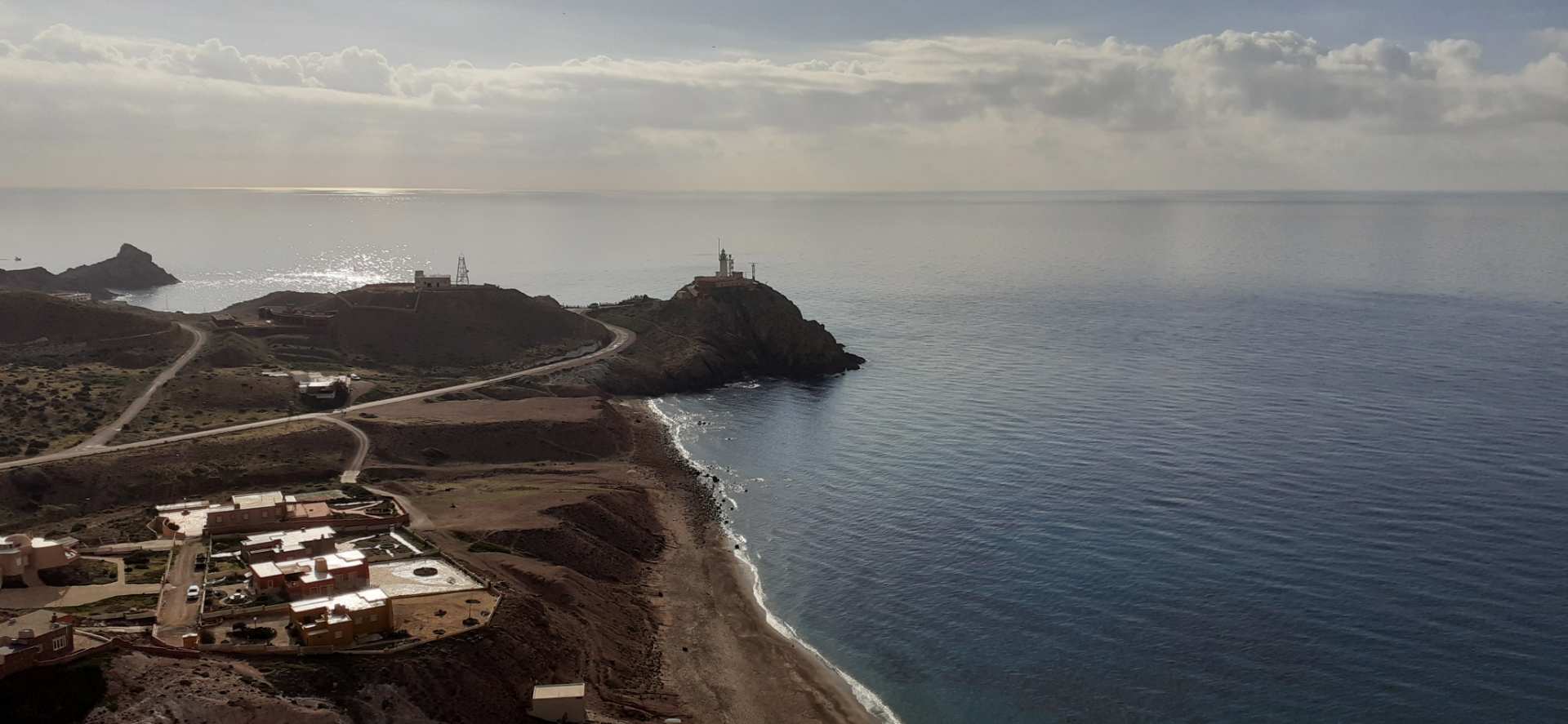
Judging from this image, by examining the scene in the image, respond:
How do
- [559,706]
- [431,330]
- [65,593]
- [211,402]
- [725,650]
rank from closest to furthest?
[559,706] < [65,593] < [725,650] < [211,402] < [431,330]

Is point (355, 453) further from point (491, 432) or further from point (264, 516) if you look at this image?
point (264, 516)

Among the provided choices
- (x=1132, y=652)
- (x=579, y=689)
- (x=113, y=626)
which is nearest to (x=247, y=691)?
(x=113, y=626)

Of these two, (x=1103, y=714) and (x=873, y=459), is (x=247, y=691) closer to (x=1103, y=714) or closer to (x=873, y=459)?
(x=1103, y=714)

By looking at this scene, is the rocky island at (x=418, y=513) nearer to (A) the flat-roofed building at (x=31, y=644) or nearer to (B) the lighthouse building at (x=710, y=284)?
(A) the flat-roofed building at (x=31, y=644)

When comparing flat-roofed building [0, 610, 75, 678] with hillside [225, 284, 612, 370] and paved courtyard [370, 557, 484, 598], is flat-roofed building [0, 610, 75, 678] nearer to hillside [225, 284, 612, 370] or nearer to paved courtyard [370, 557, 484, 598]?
paved courtyard [370, 557, 484, 598]

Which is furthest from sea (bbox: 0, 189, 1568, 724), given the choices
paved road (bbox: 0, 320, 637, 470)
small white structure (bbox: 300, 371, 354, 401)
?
small white structure (bbox: 300, 371, 354, 401)

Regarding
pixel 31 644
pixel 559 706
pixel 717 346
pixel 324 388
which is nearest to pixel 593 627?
pixel 559 706
